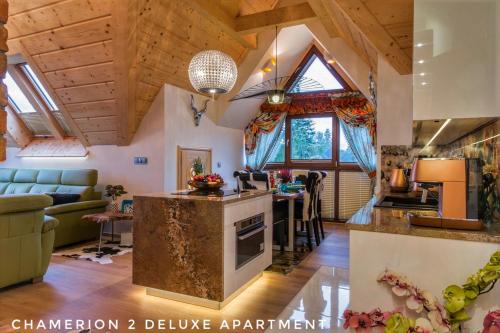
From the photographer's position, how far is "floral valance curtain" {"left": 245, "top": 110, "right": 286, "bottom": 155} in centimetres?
711

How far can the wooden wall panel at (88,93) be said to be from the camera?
4.55m

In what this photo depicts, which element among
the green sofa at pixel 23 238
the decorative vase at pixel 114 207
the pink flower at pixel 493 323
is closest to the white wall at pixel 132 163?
the decorative vase at pixel 114 207

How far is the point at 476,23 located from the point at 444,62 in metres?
0.24

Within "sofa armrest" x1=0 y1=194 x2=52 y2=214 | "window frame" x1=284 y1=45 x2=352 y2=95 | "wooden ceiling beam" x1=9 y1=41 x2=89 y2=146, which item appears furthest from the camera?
"window frame" x1=284 y1=45 x2=352 y2=95

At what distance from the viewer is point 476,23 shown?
5.87ft

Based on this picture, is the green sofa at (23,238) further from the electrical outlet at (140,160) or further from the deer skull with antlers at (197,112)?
the deer skull with antlers at (197,112)

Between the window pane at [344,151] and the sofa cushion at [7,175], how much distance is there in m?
6.39

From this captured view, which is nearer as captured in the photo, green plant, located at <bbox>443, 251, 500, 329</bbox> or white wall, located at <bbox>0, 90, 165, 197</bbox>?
green plant, located at <bbox>443, 251, 500, 329</bbox>

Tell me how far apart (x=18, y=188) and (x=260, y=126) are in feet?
15.7

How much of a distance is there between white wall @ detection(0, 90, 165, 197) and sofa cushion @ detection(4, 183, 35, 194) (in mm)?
670

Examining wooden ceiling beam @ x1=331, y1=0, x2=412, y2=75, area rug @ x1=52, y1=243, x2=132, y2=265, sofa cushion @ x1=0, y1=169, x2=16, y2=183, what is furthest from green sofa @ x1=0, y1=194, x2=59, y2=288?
sofa cushion @ x1=0, y1=169, x2=16, y2=183

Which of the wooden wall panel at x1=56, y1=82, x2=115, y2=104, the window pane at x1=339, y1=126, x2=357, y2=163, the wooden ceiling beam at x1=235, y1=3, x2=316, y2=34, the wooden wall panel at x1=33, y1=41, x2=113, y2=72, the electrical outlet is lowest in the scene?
the electrical outlet

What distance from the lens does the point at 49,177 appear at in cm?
584

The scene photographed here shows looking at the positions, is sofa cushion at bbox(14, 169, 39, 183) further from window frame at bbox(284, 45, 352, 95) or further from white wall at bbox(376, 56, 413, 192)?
white wall at bbox(376, 56, 413, 192)
